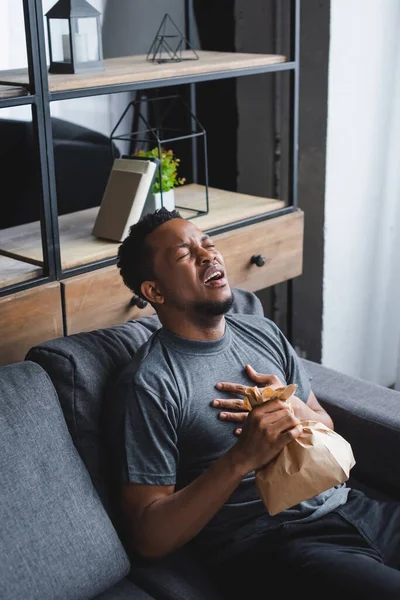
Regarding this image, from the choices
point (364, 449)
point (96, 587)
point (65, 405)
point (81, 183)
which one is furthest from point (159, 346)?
point (81, 183)

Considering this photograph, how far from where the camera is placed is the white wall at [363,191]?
103 inches

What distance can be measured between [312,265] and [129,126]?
0.75 meters

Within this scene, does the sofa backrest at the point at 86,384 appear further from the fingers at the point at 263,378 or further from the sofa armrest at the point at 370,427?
the sofa armrest at the point at 370,427

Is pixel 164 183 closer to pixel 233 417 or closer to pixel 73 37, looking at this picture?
pixel 73 37

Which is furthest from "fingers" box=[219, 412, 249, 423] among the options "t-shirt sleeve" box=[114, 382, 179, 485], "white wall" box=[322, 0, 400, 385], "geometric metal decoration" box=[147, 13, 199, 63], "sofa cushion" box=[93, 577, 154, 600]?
"white wall" box=[322, 0, 400, 385]

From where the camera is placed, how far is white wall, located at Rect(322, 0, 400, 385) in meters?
2.61

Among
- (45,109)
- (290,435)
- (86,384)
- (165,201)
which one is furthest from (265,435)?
(165,201)

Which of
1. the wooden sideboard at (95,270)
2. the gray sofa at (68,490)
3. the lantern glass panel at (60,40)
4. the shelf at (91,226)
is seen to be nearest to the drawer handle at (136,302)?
the wooden sideboard at (95,270)

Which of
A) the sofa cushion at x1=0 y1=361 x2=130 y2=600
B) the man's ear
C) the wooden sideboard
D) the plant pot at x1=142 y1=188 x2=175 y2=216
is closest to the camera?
the sofa cushion at x1=0 y1=361 x2=130 y2=600

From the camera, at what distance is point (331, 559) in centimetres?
153

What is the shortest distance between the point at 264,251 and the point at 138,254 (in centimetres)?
70

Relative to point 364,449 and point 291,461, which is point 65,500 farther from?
point 364,449

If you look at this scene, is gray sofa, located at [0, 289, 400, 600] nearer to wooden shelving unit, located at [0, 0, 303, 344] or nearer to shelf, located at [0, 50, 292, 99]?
wooden shelving unit, located at [0, 0, 303, 344]

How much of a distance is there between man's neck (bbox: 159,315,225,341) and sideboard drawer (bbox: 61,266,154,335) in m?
0.27
